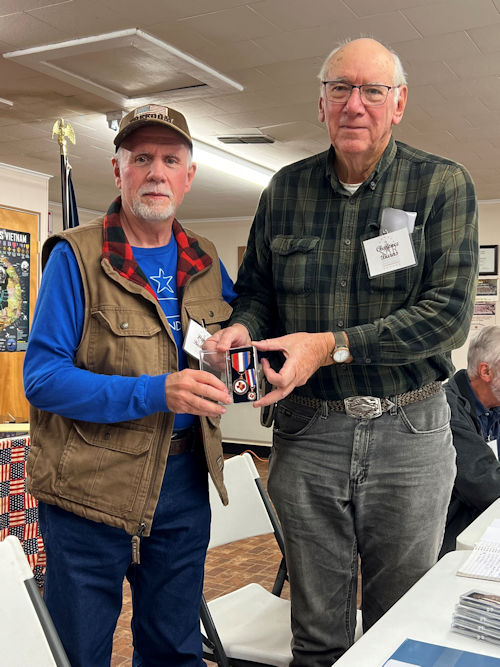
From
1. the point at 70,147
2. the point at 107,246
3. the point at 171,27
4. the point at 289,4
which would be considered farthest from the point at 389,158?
the point at 70,147

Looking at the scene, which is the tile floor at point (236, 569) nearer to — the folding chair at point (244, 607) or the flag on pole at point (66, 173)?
the folding chair at point (244, 607)

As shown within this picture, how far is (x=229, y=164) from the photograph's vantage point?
23.5ft

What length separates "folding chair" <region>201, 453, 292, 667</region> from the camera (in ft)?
7.03

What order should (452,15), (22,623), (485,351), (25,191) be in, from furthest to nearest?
(25,191)
(452,15)
(485,351)
(22,623)

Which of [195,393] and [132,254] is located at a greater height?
[132,254]

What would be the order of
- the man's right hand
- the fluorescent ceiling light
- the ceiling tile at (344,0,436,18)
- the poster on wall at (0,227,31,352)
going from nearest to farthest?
the man's right hand → the ceiling tile at (344,0,436,18) → the fluorescent ceiling light → the poster on wall at (0,227,31,352)

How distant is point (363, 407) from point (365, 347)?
0.17 metres

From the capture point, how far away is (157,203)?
1.83 meters

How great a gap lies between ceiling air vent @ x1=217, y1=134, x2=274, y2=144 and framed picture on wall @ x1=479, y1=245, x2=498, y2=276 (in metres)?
3.81

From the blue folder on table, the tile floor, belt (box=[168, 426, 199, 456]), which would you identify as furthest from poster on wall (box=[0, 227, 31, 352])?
the blue folder on table

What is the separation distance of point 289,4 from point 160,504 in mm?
2819

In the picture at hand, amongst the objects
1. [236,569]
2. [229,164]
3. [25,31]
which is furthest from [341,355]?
[229,164]

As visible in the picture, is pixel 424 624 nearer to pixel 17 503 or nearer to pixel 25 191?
pixel 17 503

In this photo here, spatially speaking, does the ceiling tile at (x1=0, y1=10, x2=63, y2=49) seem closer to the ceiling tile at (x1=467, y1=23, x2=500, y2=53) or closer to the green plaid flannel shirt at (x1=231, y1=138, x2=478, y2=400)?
the ceiling tile at (x1=467, y1=23, x2=500, y2=53)
